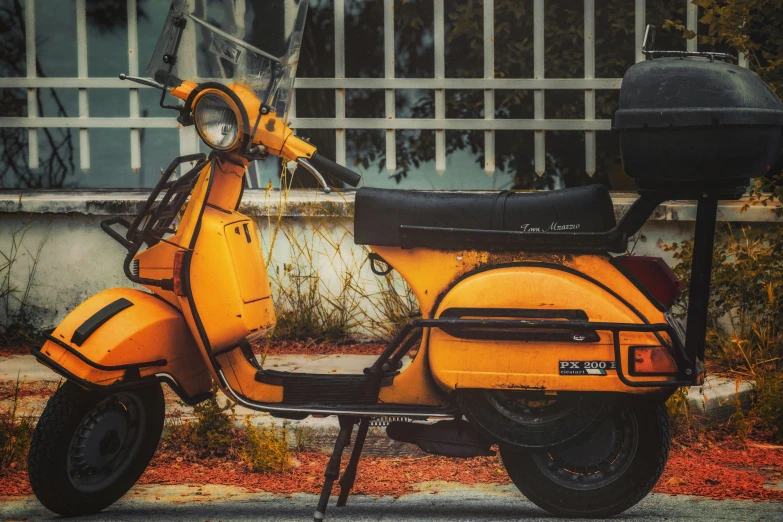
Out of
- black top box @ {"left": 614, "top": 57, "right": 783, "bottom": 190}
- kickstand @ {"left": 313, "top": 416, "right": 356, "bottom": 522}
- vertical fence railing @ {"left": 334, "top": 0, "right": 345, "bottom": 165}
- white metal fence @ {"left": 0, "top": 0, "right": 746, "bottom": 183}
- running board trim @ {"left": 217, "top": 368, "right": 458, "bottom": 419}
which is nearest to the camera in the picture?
black top box @ {"left": 614, "top": 57, "right": 783, "bottom": 190}

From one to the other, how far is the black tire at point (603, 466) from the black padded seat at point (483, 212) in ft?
2.16

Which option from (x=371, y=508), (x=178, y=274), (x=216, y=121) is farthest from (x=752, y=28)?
(x=178, y=274)

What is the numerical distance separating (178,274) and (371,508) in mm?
1120

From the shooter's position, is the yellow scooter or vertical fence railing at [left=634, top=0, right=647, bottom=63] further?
vertical fence railing at [left=634, top=0, right=647, bottom=63]

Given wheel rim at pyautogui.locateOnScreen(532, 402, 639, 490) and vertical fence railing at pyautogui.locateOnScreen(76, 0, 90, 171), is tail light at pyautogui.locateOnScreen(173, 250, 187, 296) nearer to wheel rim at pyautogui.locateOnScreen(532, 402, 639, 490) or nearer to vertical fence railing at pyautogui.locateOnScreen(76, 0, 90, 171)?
wheel rim at pyautogui.locateOnScreen(532, 402, 639, 490)

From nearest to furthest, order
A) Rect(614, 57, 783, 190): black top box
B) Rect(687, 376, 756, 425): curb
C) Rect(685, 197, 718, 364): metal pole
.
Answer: Rect(614, 57, 783, 190): black top box < Rect(685, 197, 718, 364): metal pole < Rect(687, 376, 756, 425): curb

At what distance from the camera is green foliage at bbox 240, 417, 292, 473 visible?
4230 mm

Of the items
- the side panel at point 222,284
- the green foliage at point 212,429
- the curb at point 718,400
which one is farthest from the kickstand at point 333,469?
the curb at point 718,400

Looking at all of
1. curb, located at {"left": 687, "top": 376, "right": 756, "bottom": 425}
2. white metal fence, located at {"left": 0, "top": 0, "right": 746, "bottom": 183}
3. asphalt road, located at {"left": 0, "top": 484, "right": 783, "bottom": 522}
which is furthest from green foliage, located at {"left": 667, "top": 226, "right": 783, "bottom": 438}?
asphalt road, located at {"left": 0, "top": 484, "right": 783, "bottom": 522}

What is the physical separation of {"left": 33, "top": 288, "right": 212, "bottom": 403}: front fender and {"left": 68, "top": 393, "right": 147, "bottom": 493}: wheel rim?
0.47 feet

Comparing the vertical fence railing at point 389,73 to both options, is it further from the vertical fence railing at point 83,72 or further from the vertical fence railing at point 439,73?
the vertical fence railing at point 83,72

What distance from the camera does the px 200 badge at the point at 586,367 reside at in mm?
3268

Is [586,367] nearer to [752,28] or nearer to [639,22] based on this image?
[752,28]

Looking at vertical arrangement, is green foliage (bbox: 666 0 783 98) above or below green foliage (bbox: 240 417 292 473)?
above
